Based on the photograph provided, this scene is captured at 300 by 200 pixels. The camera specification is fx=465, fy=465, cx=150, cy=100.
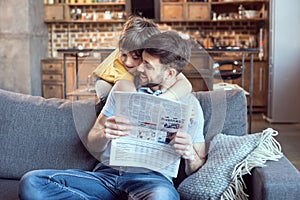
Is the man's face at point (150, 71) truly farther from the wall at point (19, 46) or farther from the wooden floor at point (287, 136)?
the wall at point (19, 46)

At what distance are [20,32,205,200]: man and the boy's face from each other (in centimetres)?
3

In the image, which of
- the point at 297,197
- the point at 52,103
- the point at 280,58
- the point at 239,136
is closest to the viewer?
the point at 297,197

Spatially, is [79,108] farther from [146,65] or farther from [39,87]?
[39,87]

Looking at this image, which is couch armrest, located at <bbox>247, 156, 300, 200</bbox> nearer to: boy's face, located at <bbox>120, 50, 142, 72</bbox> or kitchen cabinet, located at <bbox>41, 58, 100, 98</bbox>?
boy's face, located at <bbox>120, 50, 142, 72</bbox>

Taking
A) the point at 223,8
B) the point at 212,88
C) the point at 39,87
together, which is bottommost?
the point at 39,87

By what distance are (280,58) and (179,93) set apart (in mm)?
4733

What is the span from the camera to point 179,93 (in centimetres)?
185

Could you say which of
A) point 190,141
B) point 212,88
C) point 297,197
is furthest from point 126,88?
point 297,197

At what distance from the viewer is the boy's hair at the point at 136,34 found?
1845 mm

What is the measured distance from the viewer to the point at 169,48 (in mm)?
1806

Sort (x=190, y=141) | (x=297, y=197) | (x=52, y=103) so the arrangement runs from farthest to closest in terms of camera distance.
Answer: (x=52, y=103) < (x=190, y=141) < (x=297, y=197)

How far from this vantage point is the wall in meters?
7.16

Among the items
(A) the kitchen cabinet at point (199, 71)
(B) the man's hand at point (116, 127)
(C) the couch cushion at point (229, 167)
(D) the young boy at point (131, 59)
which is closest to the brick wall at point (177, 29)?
(A) the kitchen cabinet at point (199, 71)

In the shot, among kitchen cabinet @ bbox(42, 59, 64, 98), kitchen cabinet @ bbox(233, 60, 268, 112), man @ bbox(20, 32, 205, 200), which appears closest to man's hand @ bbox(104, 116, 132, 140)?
man @ bbox(20, 32, 205, 200)
